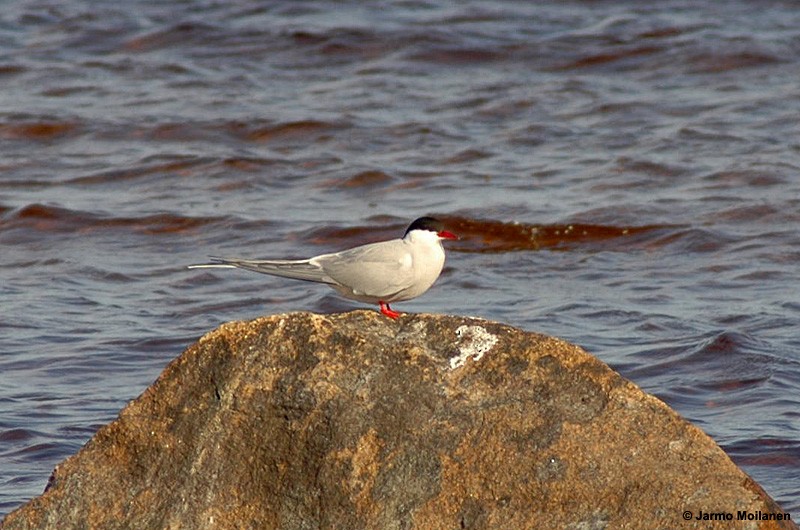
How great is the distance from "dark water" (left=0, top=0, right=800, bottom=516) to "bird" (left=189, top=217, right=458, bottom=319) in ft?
4.91

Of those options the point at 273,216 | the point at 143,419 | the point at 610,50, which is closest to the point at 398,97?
the point at 610,50

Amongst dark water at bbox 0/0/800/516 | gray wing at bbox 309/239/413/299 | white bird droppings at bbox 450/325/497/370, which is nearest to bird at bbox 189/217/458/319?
gray wing at bbox 309/239/413/299

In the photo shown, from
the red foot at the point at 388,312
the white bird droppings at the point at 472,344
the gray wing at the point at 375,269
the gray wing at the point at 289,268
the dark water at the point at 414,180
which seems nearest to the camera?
the white bird droppings at the point at 472,344

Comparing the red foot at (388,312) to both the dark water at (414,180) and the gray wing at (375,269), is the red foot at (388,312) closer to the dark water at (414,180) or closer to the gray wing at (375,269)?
the gray wing at (375,269)

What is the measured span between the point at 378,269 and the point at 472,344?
122 cm

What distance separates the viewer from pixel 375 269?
5.52 metres

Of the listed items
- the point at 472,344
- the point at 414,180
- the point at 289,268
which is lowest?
the point at 414,180

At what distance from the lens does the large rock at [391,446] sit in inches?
163

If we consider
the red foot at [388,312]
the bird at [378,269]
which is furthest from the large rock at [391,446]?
the bird at [378,269]

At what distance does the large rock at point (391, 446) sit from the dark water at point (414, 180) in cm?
165

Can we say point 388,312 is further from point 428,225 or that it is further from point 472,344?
point 428,225

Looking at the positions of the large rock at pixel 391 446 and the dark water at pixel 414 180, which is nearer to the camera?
the large rock at pixel 391 446

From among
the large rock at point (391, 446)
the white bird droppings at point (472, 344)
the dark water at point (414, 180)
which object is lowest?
the dark water at point (414, 180)

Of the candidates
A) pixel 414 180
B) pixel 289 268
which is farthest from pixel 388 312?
pixel 414 180
